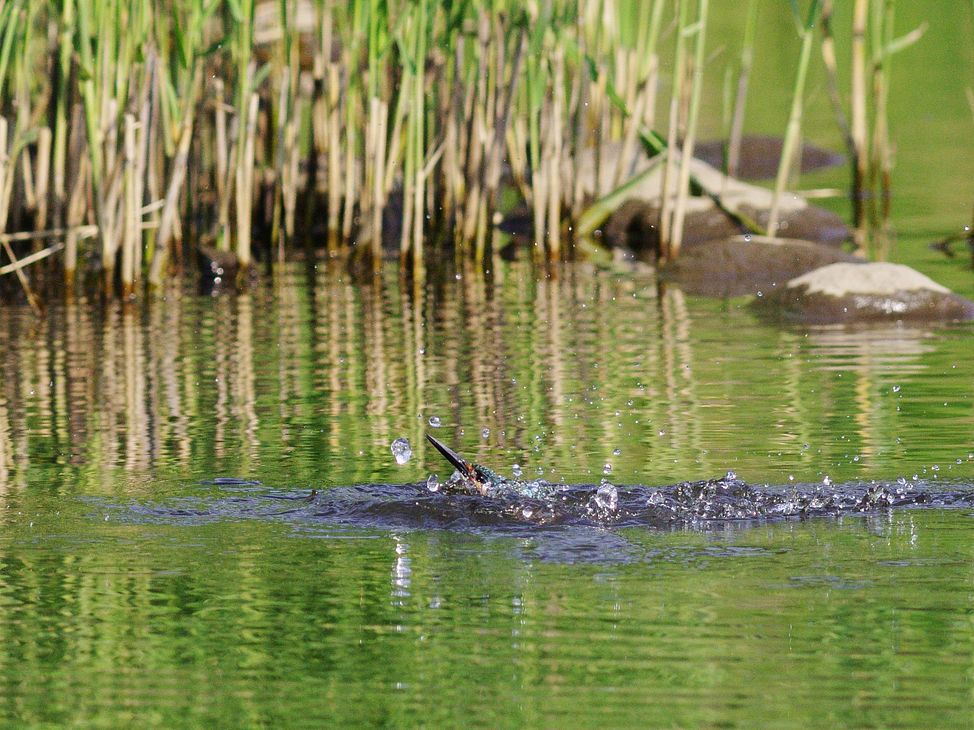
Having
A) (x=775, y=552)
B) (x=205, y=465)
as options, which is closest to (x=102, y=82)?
(x=205, y=465)

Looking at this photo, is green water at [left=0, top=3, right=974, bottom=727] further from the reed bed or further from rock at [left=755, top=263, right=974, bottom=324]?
the reed bed

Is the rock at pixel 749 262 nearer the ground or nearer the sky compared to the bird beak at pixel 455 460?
nearer the sky

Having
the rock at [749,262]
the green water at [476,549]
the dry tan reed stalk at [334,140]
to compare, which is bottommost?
the green water at [476,549]

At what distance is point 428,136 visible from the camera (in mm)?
14281

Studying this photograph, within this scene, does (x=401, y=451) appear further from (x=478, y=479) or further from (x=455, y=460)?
(x=455, y=460)

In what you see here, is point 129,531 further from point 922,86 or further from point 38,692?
point 922,86

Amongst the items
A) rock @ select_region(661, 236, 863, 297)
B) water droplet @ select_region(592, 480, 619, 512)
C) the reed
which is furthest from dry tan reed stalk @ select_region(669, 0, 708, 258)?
water droplet @ select_region(592, 480, 619, 512)

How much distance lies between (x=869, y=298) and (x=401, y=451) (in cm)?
506

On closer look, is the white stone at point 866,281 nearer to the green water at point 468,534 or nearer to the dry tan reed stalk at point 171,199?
the green water at point 468,534

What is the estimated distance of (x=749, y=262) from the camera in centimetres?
1371

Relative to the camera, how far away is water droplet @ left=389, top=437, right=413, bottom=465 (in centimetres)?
734

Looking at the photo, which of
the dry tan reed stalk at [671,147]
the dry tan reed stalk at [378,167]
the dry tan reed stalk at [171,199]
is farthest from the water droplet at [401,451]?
the dry tan reed stalk at [671,147]

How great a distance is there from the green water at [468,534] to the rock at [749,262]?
1.42 m

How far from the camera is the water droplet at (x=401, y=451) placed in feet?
24.1
